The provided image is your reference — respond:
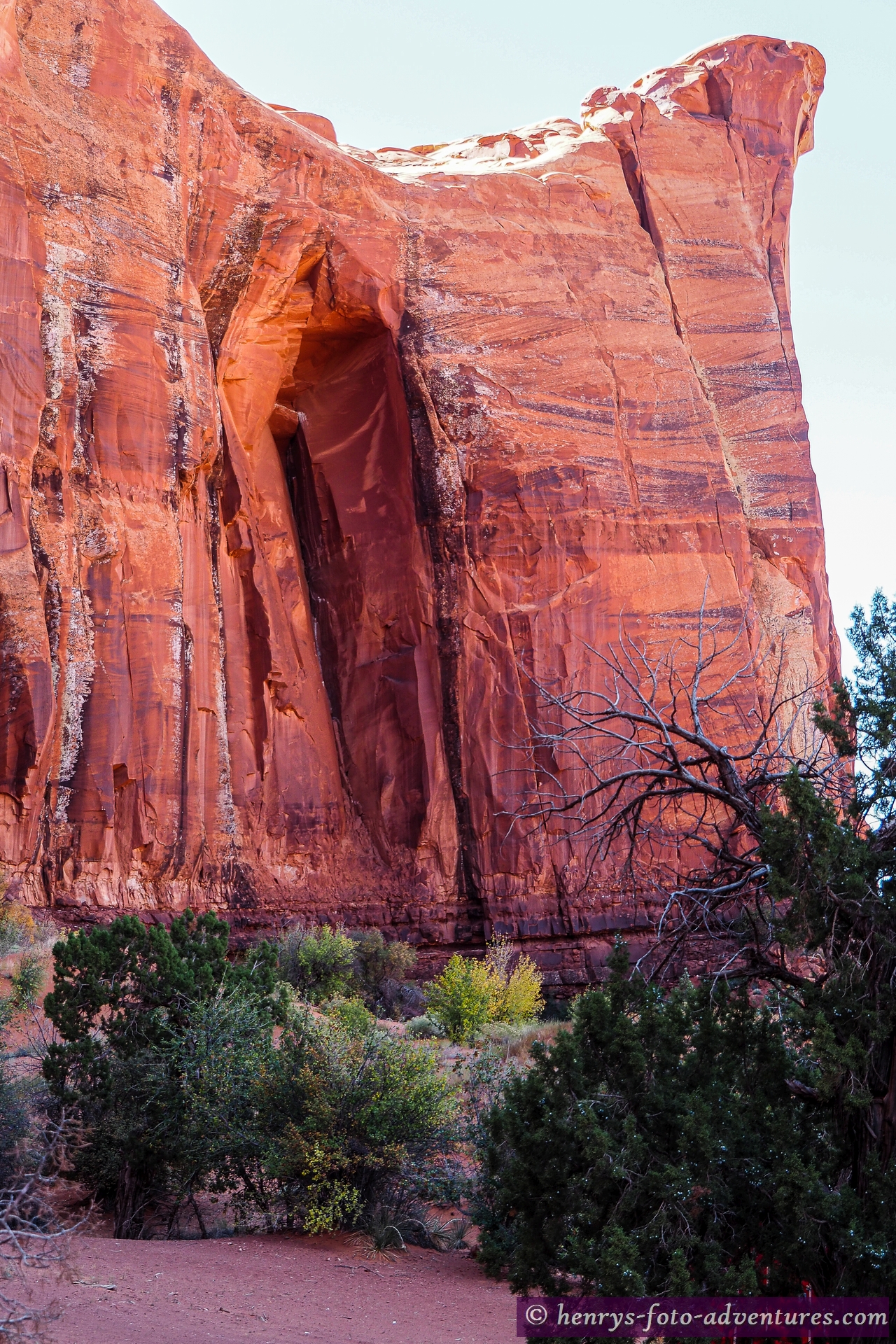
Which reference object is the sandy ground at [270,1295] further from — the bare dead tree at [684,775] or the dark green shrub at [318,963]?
the dark green shrub at [318,963]

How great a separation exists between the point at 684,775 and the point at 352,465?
2029 cm

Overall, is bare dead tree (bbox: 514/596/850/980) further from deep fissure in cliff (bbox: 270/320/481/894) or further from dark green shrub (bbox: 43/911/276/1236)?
dark green shrub (bbox: 43/911/276/1236)

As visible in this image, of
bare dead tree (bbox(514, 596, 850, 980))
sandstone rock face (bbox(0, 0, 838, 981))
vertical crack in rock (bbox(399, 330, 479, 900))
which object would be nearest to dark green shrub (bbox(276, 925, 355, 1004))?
sandstone rock face (bbox(0, 0, 838, 981))

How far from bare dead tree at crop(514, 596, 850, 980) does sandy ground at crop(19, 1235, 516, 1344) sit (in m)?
Answer: 2.80

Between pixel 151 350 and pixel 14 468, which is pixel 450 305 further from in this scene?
pixel 14 468

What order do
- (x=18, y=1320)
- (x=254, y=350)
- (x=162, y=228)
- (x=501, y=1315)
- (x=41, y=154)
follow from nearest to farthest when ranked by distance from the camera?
(x=18, y=1320), (x=501, y=1315), (x=41, y=154), (x=162, y=228), (x=254, y=350)

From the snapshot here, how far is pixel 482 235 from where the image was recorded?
2603 centimetres

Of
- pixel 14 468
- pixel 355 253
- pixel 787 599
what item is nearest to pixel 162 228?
pixel 355 253

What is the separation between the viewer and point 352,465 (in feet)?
84.0

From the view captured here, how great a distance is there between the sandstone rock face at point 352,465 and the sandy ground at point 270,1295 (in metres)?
11.2

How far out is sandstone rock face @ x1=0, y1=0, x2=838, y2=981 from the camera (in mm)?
19672

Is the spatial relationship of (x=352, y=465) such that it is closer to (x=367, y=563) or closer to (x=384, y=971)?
(x=367, y=563)

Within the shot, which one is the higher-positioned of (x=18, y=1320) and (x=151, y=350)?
(x=151, y=350)

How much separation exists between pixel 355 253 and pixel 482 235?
130 inches
